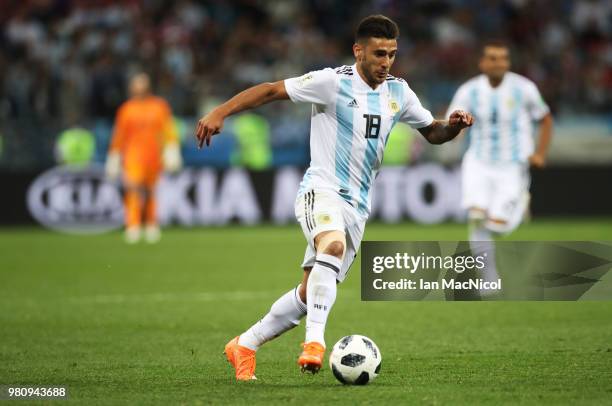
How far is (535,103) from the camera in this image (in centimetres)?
1103

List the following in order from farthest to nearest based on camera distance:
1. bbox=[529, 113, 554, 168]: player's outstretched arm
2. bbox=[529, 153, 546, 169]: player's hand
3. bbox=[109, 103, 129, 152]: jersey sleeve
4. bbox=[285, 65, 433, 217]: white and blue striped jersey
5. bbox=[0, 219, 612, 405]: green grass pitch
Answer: bbox=[109, 103, 129, 152]: jersey sleeve < bbox=[529, 113, 554, 168]: player's outstretched arm < bbox=[529, 153, 546, 169]: player's hand < bbox=[285, 65, 433, 217]: white and blue striped jersey < bbox=[0, 219, 612, 405]: green grass pitch

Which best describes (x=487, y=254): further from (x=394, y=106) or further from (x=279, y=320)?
(x=279, y=320)

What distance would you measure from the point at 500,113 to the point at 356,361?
5.38m

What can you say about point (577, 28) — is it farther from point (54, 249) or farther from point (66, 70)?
point (54, 249)

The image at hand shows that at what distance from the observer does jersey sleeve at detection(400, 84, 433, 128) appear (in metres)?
6.58

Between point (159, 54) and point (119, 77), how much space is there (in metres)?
1.47

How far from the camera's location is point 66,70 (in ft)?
63.4

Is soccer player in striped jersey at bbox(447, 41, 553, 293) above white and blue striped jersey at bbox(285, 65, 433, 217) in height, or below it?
above

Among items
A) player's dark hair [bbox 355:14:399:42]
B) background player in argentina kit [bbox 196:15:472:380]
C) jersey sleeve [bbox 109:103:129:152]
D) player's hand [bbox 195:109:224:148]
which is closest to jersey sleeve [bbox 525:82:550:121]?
background player in argentina kit [bbox 196:15:472:380]

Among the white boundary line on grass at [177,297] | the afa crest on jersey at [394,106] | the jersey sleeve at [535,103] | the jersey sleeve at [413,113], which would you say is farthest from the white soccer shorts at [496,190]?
the afa crest on jersey at [394,106]

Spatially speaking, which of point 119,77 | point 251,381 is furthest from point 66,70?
point 251,381

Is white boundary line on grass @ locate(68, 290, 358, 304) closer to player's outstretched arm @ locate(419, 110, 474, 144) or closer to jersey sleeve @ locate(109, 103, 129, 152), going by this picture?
player's outstretched arm @ locate(419, 110, 474, 144)

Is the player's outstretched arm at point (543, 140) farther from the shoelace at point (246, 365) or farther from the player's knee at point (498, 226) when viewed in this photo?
the shoelace at point (246, 365)

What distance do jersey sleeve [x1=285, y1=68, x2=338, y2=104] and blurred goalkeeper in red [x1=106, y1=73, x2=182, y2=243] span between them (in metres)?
11.1
